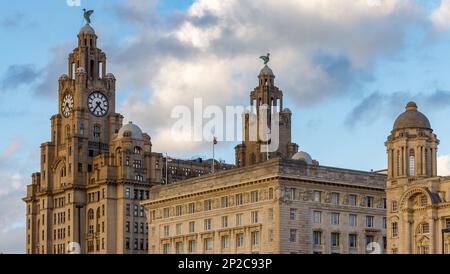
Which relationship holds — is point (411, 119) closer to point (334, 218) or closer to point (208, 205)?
point (334, 218)

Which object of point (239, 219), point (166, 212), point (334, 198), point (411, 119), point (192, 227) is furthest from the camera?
point (166, 212)

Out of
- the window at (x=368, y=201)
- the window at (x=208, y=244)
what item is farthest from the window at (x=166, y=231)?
the window at (x=368, y=201)

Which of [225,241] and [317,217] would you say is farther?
[225,241]

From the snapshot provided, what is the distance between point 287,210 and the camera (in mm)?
166875

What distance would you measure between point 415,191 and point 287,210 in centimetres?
2431

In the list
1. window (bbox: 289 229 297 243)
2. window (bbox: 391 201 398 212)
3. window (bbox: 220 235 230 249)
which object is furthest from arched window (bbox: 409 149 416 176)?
window (bbox: 220 235 230 249)

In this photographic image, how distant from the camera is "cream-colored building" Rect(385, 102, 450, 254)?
477 ft

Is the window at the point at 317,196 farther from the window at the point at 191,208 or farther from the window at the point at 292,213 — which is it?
the window at the point at 191,208

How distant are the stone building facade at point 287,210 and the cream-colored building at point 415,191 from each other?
17.4m

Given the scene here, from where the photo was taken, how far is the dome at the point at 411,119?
→ 152 metres

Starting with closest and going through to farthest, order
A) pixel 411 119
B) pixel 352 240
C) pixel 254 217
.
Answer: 1. pixel 411 119
2. pixel 254 217
3. pixel 352 240

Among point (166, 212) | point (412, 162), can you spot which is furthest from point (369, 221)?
point (166, 212)
